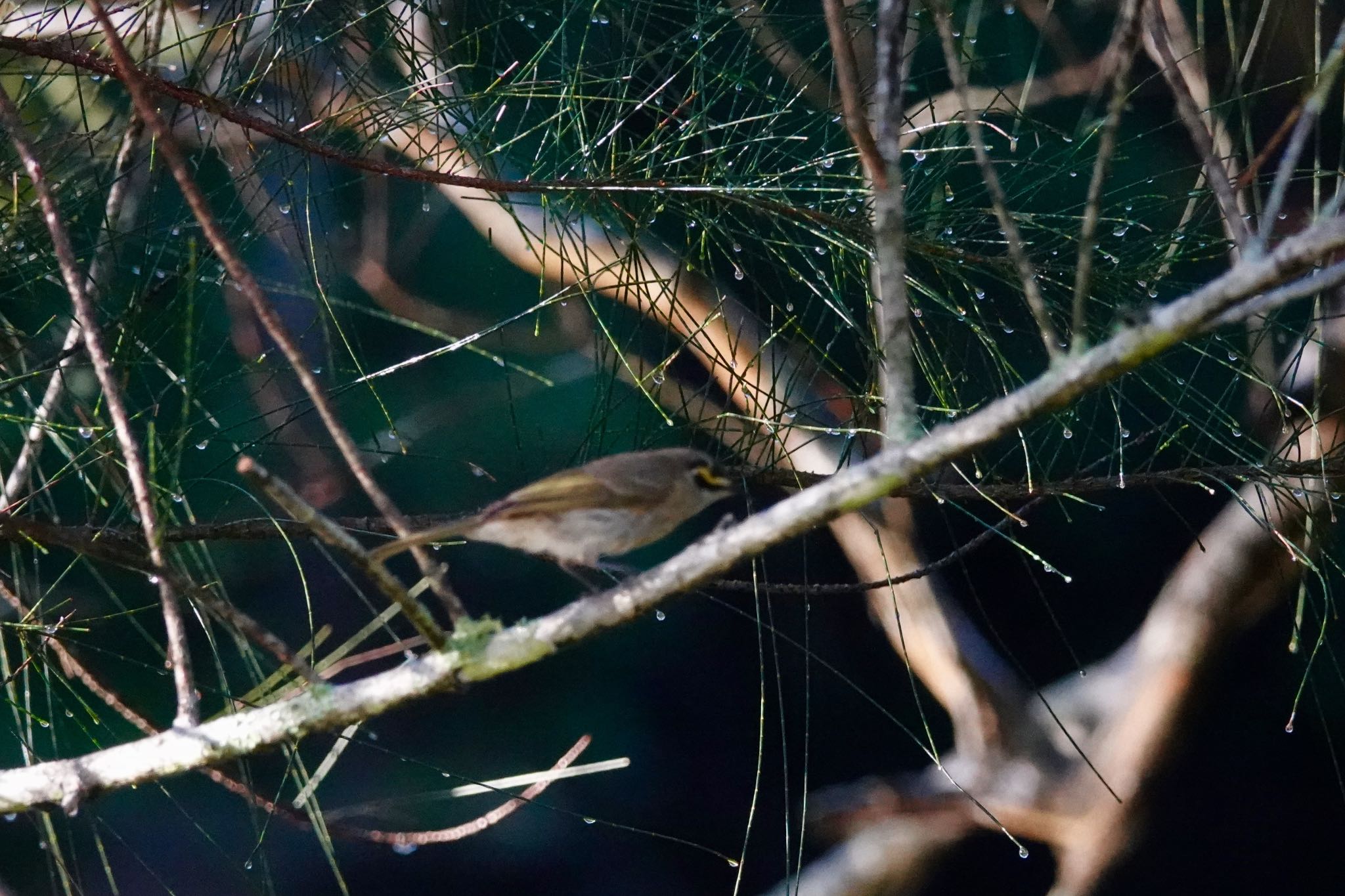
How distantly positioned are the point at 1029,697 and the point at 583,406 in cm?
90

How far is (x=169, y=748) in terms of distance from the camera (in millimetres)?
566

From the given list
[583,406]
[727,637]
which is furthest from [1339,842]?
[583,406]

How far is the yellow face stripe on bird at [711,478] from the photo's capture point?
81 centimetres

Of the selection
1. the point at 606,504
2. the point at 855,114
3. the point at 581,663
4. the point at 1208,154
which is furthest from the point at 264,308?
the point at 581,663

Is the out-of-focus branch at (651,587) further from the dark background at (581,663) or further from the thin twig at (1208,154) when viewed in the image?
the dark background at (581,663)

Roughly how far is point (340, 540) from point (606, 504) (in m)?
0.35

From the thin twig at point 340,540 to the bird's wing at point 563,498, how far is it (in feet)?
0.68

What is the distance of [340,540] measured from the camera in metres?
0.45

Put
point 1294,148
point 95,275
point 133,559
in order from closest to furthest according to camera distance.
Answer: point 1294,148, point 133,559, point 95,275

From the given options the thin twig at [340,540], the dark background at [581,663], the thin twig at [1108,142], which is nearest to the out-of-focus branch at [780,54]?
the dark background at [581,663]

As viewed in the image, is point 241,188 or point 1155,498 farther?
point 1155,498

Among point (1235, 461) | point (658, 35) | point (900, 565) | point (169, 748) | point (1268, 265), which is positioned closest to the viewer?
point (1268, 265)

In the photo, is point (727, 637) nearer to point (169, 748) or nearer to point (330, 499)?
point (330, 499)

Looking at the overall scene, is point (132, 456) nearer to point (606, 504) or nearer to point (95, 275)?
point (606, 504)
